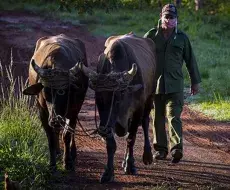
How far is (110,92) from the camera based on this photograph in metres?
7.06

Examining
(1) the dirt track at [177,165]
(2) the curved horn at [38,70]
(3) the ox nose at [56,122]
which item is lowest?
(1) the dirt track at [177,165]

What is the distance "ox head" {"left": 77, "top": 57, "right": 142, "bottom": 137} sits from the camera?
23.0 feet

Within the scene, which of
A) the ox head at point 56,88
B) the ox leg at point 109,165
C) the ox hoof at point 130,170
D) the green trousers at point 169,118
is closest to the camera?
the ox head at point 56,88

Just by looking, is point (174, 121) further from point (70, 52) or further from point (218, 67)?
point (218, 67)

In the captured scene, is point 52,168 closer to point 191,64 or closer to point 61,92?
point 61,92

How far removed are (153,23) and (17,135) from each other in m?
19.6

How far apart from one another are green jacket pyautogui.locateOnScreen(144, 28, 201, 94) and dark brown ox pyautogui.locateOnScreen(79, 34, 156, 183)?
208 millimetres

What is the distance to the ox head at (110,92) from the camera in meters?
7.00

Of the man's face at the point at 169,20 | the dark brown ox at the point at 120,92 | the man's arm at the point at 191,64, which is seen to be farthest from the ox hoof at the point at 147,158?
the man's face at the point at 169,20

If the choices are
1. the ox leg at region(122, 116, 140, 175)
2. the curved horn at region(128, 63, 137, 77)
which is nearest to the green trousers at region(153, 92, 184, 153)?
the ox leg at region(122, 116, 140, 175)

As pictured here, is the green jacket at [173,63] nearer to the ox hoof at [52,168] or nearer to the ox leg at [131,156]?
the ox leg at [131,156]

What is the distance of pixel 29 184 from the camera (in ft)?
22.6

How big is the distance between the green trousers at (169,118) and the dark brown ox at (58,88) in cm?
124

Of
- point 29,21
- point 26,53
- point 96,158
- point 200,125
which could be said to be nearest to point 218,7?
point 29,21
